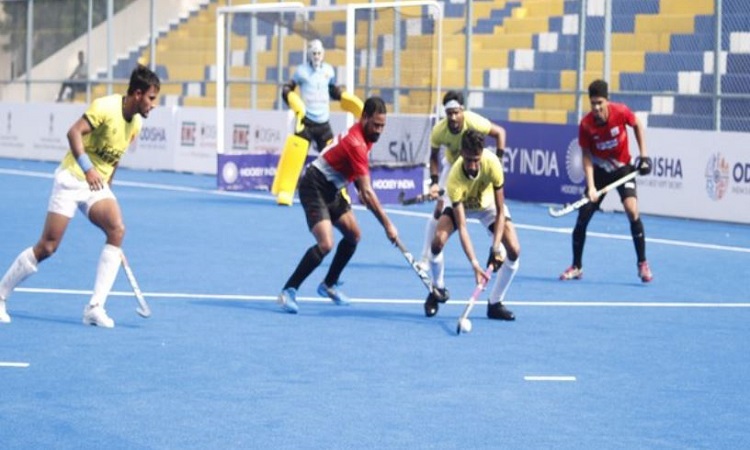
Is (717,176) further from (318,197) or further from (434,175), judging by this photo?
(318,197)

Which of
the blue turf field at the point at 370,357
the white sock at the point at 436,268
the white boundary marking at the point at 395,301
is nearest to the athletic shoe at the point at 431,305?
the blue turf field at the point at 370,357

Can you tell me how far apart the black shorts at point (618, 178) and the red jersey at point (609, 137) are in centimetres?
4

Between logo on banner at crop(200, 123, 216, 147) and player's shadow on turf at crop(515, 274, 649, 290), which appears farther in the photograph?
logo on banner at crop(200, 123, 216, 147)

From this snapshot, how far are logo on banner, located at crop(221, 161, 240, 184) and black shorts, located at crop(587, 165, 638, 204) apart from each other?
1119cm

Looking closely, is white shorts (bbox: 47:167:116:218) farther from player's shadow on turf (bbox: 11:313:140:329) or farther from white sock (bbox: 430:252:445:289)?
white sock (bbox: 430:252:445:289)

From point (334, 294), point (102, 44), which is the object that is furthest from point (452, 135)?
point (102, 44)

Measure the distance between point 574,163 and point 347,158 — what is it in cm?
1132

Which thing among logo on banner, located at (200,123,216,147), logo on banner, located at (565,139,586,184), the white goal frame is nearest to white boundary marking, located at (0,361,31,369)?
the white goal frame

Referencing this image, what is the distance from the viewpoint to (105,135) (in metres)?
11.6

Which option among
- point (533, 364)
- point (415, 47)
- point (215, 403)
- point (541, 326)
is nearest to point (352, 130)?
point (541, 326)

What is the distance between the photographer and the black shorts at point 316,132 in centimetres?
2319

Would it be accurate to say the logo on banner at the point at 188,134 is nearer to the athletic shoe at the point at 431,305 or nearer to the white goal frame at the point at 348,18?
the white goal frame at the point at 348,18

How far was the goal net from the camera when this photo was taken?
83.8 ft

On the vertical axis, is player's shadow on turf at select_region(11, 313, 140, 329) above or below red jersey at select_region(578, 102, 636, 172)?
below
